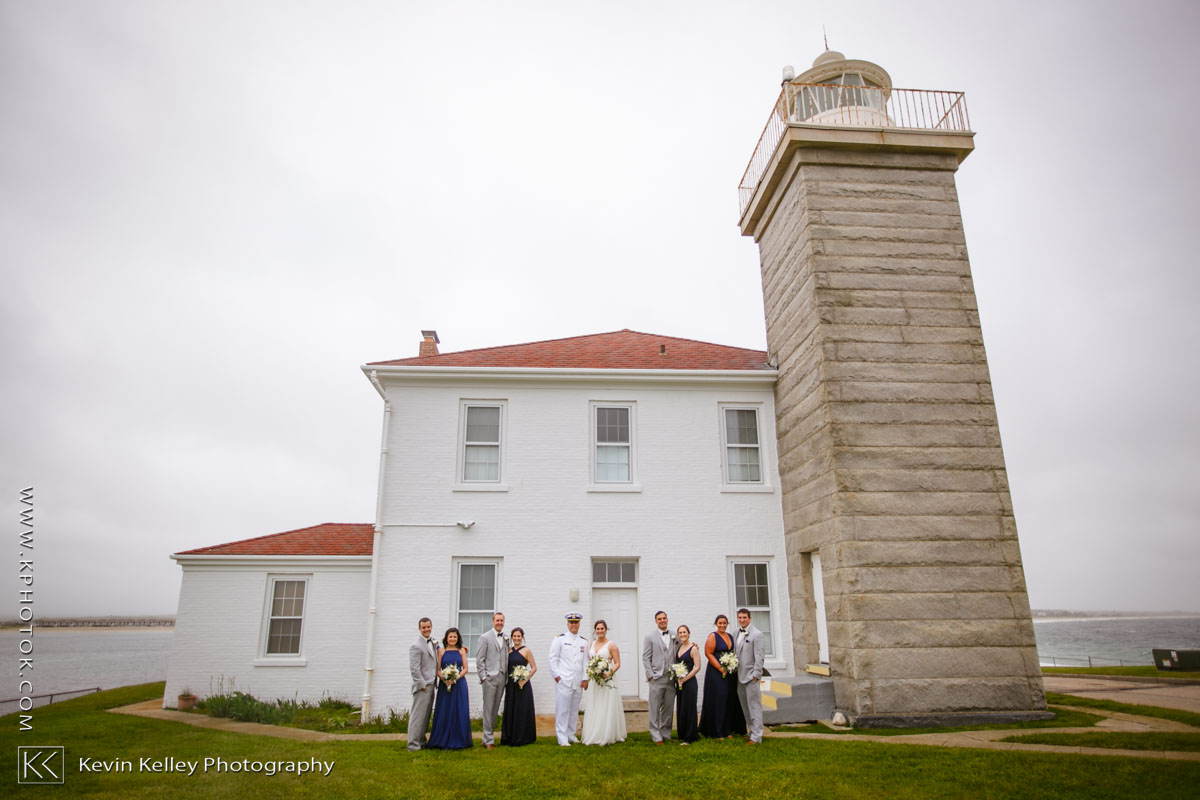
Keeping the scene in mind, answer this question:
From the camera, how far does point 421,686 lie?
366 inches

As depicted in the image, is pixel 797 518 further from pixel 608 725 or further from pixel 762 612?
pixel 608 725

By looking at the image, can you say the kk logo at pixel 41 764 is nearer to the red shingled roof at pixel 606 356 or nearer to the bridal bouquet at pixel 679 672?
the bridal bouquet at pixel 679 672

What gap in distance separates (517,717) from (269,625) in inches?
286

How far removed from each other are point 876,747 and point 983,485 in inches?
184

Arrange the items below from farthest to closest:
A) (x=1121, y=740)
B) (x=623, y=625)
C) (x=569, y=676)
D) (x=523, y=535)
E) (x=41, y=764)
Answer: (x=523, y=535)
(x=623, y=625)
(x=569, y=676)
(x=1121, y=740)
(x=41, y=764)

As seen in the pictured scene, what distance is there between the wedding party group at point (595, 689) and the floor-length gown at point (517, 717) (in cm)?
1

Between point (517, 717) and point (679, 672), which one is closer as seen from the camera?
point (679, 672)

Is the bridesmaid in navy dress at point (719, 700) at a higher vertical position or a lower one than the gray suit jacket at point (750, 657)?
lower

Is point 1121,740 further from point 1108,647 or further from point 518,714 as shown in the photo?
point 1108,647

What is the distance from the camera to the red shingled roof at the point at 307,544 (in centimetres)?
1425

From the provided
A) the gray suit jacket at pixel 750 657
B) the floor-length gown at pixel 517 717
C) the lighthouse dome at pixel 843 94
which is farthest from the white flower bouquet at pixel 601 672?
the lighthouse dome at pixel 843 94

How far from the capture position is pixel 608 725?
9188 millimetres

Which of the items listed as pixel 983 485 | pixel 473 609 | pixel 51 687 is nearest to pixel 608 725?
pixel 473 609

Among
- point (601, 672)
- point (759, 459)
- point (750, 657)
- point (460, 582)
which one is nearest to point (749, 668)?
point (750, 657)
